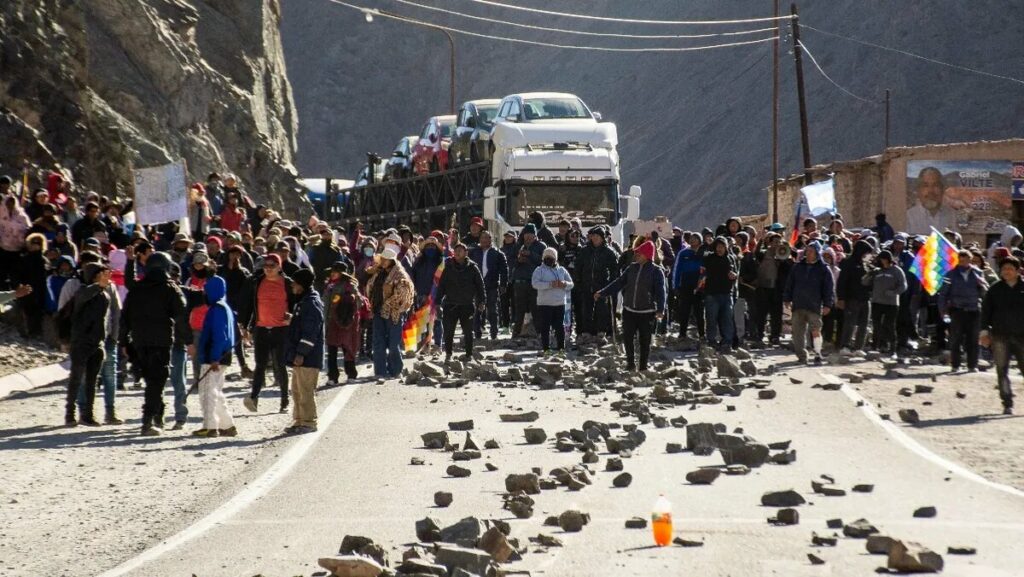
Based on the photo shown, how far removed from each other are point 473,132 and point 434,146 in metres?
2.90

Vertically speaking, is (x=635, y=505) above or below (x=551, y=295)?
below

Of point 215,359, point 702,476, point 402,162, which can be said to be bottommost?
point 702,476

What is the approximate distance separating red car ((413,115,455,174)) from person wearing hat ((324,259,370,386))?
731 inches

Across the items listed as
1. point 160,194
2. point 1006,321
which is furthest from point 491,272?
point 1006,321

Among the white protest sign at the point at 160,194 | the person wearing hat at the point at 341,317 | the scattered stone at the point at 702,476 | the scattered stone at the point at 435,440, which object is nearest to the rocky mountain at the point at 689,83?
the white protest sign at the point at 160,194

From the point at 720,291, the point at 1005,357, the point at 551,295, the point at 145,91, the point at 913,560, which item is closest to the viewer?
the point at 913,560

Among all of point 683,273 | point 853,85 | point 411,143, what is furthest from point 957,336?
point 853,85

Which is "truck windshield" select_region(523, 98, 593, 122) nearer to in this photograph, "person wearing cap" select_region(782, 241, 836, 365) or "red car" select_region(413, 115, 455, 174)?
"red car" select_region(413, 115, 455, 174)

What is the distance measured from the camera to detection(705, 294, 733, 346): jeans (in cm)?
2483

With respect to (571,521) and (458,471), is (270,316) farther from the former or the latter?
(571,521)

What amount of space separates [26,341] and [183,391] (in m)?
7.06

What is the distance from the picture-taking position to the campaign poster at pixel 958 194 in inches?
1791

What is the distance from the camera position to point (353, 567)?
8062 mm

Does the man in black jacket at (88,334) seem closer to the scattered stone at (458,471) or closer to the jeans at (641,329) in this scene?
the scattered stone at (458,471)
